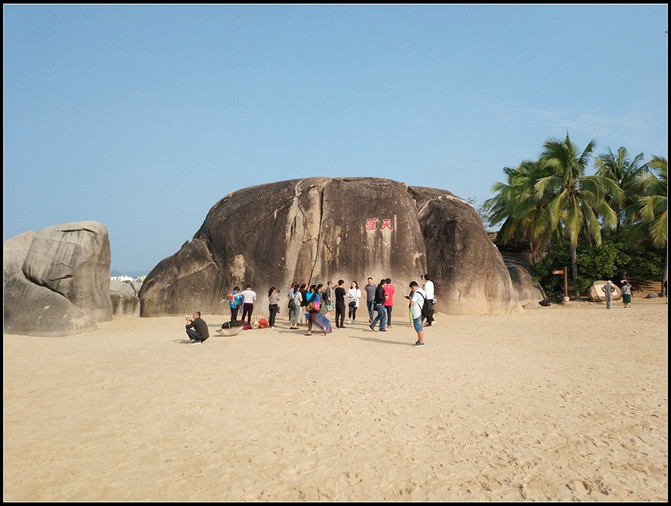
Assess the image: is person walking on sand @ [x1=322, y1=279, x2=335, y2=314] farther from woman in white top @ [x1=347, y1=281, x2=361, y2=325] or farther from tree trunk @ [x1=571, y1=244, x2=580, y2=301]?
tree trunk @ [x1=571, y1=244, x2=580, y2=301]

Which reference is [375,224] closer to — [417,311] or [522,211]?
[417,311]

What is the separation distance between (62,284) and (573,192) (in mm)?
23523

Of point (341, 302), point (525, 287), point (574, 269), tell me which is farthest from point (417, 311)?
point (574, 269)

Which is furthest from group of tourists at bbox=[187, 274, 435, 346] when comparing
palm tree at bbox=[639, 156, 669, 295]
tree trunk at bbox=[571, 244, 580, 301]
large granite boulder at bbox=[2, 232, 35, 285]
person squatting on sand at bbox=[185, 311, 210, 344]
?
palm tree at bbox=[639, 156, 669, 295]

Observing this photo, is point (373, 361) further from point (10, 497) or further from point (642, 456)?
point (10, 497)

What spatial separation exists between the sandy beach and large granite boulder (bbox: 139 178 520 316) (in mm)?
7349

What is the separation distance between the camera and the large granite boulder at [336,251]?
60.1ft

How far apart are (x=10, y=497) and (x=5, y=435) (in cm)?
167

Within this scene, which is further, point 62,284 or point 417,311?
point 62,284

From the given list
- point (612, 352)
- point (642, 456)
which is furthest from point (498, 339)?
point (642, 456)

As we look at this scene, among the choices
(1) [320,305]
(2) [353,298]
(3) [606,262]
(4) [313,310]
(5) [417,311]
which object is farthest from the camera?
(3) [606,262]

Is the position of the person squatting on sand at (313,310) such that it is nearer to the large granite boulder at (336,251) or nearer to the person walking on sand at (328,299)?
the person walking on sand at (328,299)

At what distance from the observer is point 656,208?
81.1 ft

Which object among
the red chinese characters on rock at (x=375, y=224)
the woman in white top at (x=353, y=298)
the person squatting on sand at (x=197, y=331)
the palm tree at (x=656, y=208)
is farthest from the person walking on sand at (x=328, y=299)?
the palm tree at (x=656, y=208)
